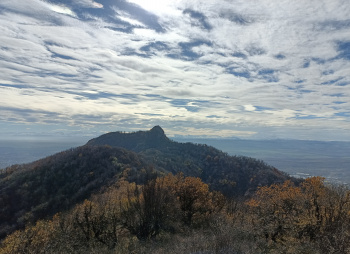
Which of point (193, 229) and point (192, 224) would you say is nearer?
point (193, 229)

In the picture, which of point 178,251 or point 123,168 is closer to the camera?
point 178,251

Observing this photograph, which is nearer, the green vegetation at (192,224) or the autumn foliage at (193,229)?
the autumn foliage at (193,229)

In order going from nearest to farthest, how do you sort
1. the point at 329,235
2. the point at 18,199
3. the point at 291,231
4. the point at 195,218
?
the point at 329,235, the point at 291,231, the point at 195,218, the point at 18,199

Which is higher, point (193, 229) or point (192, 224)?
point (193, 229)

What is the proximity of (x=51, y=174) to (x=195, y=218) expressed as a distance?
114 m

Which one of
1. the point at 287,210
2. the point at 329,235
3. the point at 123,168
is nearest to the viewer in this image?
the point at 329,235

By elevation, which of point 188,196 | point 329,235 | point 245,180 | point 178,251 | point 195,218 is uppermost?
point 329,235

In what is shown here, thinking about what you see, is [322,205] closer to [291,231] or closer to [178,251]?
[291,231]

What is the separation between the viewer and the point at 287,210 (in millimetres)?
20703

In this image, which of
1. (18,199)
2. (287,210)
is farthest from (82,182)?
(287,210)

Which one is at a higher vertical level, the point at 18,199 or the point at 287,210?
the point at 287,210

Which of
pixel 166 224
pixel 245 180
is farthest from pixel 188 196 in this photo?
pixel 245 180

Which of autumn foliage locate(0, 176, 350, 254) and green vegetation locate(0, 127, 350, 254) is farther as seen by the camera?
green vegetation locate(0, 127, 350, 254)

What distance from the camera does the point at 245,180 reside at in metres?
183
